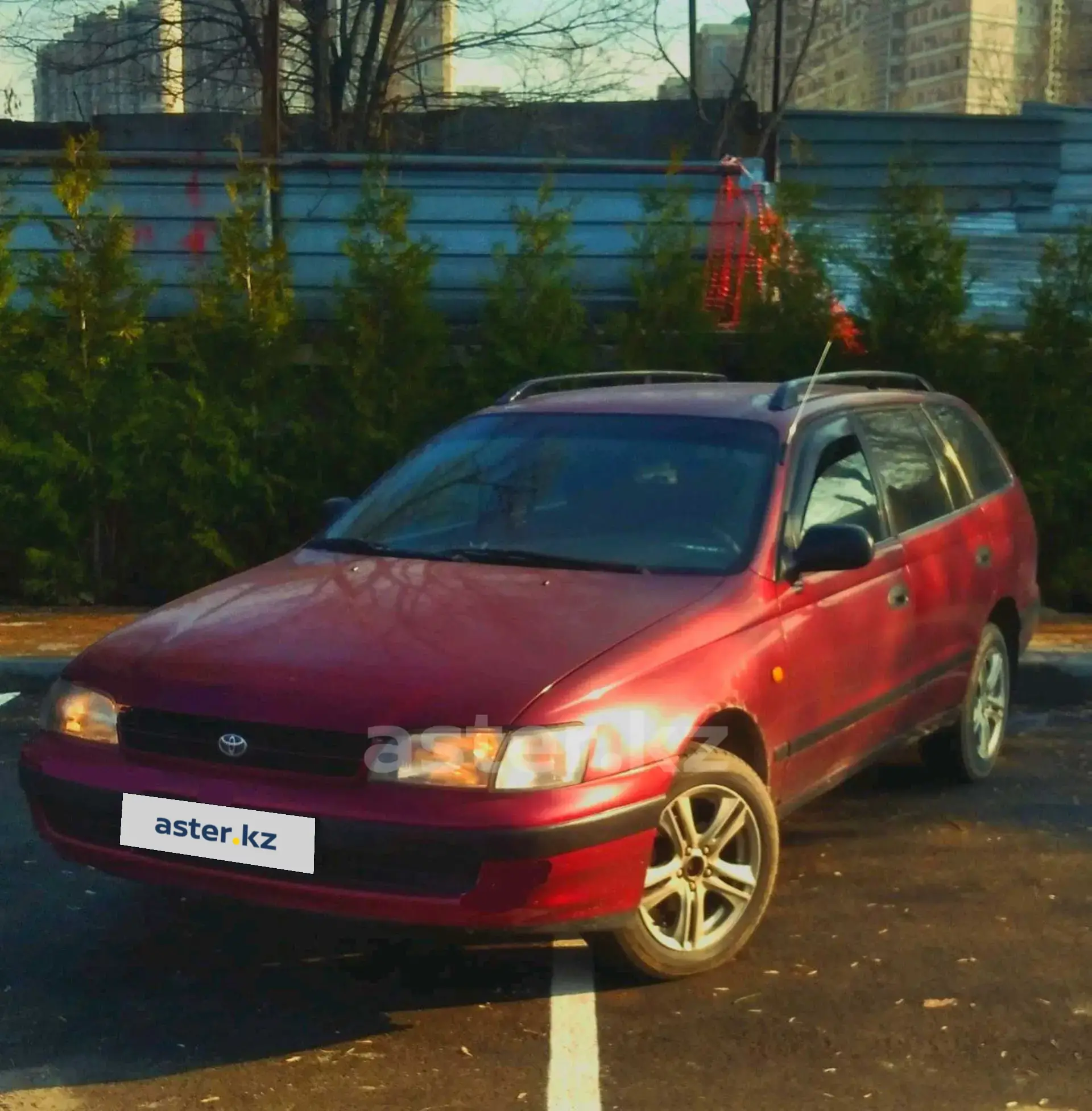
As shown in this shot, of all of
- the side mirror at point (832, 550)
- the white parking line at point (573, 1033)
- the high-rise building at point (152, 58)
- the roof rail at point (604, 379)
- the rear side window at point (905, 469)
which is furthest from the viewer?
the high-rise building at point (152, 58)

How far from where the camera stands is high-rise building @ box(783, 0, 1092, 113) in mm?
53031

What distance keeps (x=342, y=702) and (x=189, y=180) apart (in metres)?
8.12

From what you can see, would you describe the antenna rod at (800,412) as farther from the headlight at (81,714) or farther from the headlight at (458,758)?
the headlight at (81,714)

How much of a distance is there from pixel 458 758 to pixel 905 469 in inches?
105

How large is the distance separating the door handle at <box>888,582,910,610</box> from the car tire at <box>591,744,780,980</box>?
1145 mm

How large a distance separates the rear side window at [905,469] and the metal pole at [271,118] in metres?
5.55

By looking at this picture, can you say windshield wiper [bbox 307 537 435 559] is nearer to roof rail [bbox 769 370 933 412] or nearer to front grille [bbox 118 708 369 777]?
front grille [bbox 118 708 369 777]

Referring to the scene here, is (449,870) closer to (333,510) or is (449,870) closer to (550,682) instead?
(550,682)

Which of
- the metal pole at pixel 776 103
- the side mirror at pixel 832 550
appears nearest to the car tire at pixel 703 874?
the side mirror at pixel 832 550

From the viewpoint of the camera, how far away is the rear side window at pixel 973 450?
6.48m

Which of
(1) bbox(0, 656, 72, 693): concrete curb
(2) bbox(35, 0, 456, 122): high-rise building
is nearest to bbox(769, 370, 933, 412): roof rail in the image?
(1) bbox(0, 656, 72, 693): concrete curb

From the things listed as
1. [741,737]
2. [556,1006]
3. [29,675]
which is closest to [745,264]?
[29,675]

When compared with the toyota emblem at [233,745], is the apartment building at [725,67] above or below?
above

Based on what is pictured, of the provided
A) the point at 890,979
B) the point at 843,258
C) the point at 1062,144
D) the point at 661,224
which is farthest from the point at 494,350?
the point at 1062,144
